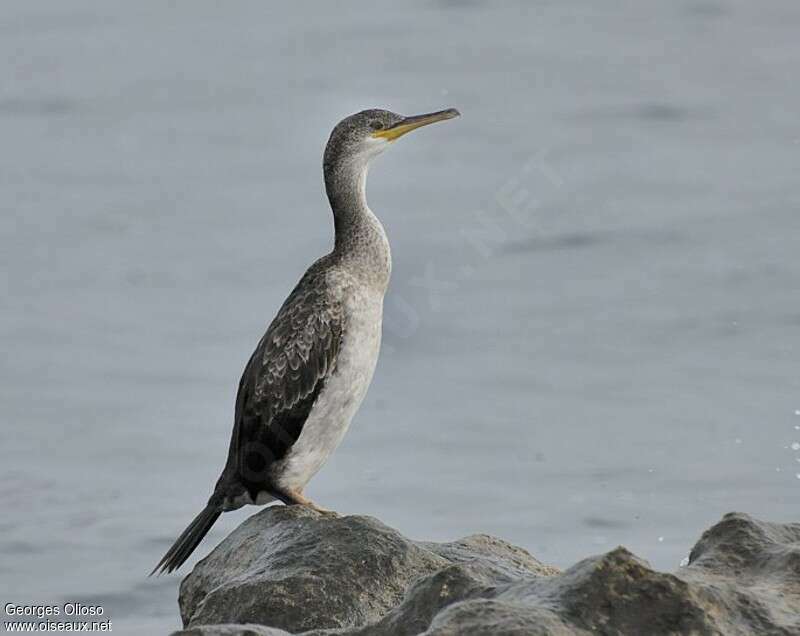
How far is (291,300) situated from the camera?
27.2 feet

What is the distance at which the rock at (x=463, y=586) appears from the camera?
476 centimetres

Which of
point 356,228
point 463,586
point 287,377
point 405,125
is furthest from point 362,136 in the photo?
point 463,586

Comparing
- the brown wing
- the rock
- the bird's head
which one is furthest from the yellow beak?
the rock

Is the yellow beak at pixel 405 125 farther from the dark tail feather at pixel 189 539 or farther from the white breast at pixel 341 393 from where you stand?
the dark tail feather at pixel 189 539

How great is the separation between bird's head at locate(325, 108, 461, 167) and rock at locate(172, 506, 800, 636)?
1.95 m

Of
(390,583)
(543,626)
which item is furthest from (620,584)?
(390,583)

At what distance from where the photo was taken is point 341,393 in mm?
8109

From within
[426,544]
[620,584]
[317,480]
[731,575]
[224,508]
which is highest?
[620,584]

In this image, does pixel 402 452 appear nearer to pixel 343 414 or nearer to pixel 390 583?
pixel 343 414

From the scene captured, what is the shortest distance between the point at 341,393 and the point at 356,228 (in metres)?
0.80

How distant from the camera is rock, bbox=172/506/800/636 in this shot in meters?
4.76

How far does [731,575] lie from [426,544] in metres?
1.45

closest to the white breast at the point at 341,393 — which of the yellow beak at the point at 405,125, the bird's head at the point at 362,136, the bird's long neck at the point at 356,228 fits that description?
the bird's long neck at the point at 356,228

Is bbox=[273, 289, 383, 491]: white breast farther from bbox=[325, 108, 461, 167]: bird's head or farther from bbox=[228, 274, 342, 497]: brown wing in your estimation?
bbox=[325, 108, 461, 167]: bird's head
